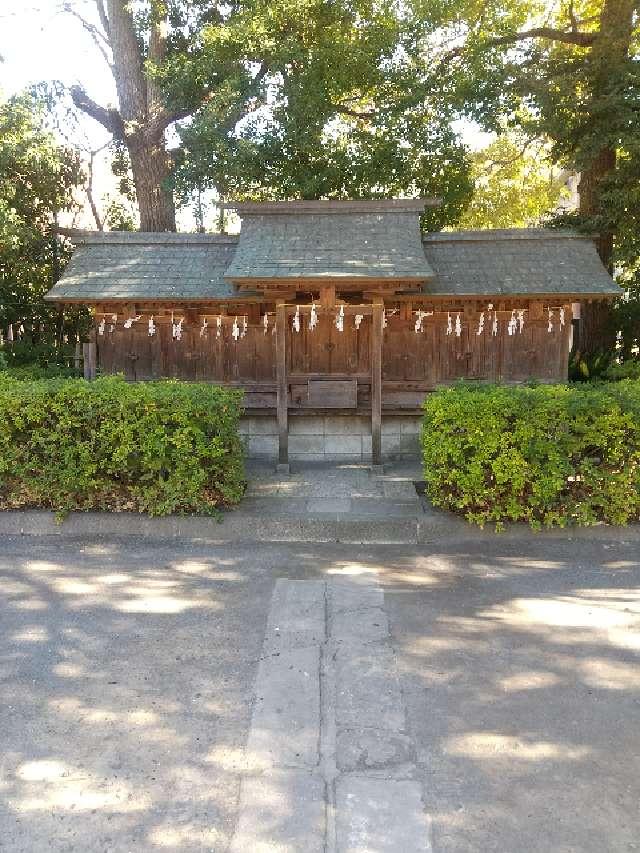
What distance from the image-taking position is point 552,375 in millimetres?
10734

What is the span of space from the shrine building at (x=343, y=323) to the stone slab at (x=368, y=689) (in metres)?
5.79

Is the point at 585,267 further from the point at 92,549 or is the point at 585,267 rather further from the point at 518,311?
the point at 92,549

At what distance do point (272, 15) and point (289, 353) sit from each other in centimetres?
750

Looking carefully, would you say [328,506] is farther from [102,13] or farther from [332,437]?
[102,13]

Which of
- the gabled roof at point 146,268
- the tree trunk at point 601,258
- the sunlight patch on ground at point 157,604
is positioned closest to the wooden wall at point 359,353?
the gabled roof at point 146,268

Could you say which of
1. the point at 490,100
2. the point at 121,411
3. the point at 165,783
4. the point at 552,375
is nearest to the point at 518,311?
the point at 552,375

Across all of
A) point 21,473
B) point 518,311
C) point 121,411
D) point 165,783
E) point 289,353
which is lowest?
point 165,783

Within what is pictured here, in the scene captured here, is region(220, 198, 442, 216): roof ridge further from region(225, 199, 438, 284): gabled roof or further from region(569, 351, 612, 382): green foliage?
region(569, 351, 612, 382): green foliage

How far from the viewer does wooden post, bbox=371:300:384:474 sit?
367 inches

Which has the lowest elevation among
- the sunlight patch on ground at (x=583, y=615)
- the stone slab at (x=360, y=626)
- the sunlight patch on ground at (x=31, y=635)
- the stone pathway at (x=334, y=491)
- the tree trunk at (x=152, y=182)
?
the stone slab at (x=360, y=626)

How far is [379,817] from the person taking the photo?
3057mm

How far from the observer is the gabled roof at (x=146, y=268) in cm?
1025

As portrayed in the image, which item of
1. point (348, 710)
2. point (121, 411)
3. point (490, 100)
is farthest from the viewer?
point (490, 100)

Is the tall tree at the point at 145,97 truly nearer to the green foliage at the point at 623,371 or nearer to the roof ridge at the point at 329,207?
the roof ridge at the point at 329,207
